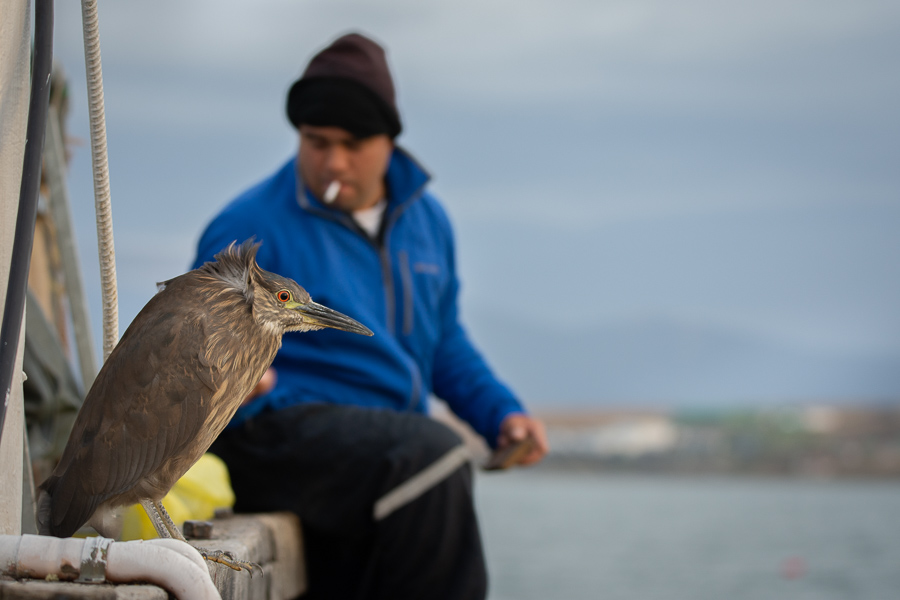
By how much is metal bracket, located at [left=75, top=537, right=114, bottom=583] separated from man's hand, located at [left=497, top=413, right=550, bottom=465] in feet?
7.52

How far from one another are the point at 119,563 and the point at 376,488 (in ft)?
5.73

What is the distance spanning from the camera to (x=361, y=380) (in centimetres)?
364

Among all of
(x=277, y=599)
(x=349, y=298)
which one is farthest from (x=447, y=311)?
(x=277, y=599)

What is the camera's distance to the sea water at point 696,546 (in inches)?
814

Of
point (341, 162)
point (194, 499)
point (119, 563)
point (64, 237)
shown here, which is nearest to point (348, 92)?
point (341, 162)

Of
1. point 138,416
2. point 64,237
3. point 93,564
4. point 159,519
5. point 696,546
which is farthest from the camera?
point 696,546

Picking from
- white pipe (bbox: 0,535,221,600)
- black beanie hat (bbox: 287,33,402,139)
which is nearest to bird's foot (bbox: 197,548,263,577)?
white pipe (bbox: 0,535,221,600)

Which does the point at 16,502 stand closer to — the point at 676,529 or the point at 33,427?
the point at 33,427

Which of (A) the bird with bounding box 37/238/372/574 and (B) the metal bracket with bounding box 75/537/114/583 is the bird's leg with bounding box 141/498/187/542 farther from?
(B) the metal bracket with bounding box 75/537/114/583

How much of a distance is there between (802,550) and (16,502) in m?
28.2

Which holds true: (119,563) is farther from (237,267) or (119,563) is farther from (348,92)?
(348,92)

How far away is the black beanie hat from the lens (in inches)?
147

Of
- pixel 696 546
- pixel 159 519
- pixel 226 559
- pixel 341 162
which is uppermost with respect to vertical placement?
pixel 341 162

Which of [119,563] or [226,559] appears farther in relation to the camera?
[226,559]
